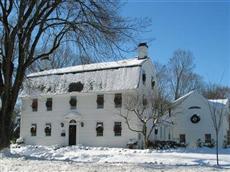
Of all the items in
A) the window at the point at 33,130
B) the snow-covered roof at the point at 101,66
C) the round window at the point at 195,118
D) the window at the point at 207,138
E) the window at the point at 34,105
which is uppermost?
the snow-covered roof at the point at 101,66

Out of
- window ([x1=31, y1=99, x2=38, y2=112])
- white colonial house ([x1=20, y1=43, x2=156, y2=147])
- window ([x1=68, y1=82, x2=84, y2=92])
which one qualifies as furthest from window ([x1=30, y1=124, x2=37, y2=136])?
window ([x1=68, y1=82, x2=84, y2=92])

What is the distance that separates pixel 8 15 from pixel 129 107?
1723 cm

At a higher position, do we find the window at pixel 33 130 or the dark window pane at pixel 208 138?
the window at pixel 33 130

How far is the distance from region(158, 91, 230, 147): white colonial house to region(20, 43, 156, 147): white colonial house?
4.64 metres

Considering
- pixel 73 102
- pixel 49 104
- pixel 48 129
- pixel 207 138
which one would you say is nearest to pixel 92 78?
pixel 73 102

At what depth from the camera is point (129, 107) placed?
34344 millimetres

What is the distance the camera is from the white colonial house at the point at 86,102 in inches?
1421

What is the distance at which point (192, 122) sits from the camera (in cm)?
4194

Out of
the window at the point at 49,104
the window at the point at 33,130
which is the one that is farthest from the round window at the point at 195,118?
the window at the point at 33,130

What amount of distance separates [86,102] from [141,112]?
6283 mm

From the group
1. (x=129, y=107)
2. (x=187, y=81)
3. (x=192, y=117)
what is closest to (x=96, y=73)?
(x=129, y=107)

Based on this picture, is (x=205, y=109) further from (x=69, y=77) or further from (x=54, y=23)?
(x=54, y=23)

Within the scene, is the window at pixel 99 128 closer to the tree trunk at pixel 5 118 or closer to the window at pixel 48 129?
the window at pixel 48 129

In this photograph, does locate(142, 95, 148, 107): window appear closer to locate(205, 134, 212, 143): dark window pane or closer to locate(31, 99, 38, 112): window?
locate(205, 134, 212, 143): dark window pane
